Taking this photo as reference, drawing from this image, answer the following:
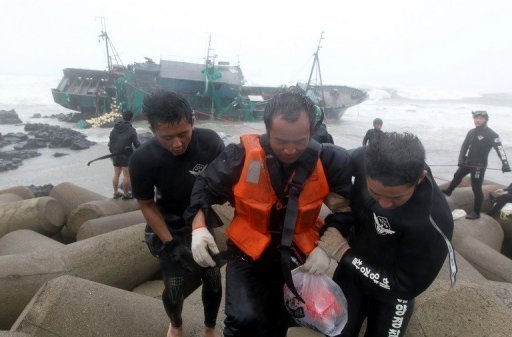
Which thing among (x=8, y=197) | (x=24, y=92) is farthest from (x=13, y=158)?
(x=24, y=92)

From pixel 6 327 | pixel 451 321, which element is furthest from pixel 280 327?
pixel 6 327

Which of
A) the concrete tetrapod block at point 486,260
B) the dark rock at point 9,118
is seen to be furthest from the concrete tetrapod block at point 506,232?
the dark rock at point 9,118

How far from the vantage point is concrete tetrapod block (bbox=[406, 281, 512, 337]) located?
2.48m

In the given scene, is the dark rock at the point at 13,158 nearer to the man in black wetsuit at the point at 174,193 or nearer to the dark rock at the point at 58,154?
the dark rock at the point at 58,154

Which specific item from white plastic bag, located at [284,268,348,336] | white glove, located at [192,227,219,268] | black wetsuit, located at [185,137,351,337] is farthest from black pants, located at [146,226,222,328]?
white plastic bag, located at [284,268,348,336]

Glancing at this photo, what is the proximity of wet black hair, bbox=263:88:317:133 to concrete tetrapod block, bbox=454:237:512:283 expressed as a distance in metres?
3.32

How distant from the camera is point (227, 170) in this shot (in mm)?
2170

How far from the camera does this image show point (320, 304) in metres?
2.11

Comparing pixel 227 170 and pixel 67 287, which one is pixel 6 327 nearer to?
pixel 67 287

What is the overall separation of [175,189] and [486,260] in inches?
144

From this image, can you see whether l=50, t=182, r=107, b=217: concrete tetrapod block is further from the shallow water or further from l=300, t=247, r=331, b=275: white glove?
l=300, t=247, r=331, b=275: white glove

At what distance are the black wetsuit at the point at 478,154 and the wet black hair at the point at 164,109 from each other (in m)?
5.54

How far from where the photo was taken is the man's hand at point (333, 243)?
85.4 inches

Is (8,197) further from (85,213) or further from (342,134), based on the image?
(342,134)
